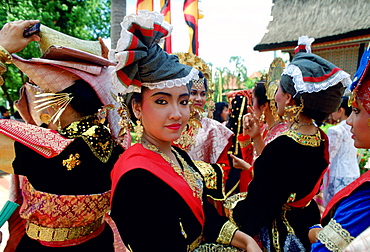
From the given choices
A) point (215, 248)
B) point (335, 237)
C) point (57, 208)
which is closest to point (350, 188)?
point (335, 237)

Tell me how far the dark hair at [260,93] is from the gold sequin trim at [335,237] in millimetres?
2056

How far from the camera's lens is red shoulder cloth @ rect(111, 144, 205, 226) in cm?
137

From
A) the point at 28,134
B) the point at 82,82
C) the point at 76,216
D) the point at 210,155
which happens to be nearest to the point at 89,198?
the point at 76,216

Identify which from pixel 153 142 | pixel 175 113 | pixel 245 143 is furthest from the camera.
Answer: pixel 245 143

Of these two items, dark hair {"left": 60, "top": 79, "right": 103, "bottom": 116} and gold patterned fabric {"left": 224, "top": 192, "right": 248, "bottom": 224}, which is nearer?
dark hair {"left": 60, "top": 79, "right": 103, "bottom": 116}

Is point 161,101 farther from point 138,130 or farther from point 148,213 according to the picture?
point 148,213

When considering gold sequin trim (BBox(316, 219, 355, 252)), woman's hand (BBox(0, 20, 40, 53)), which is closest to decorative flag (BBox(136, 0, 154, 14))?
woman's hand (BBox(0, 20, 40, 53))

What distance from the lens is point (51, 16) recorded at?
33.9 feet

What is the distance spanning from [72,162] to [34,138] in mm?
264

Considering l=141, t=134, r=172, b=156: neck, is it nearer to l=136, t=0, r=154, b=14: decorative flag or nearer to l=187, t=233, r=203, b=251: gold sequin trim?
l=187, t=233, r=203, b=251: gold sequin trim

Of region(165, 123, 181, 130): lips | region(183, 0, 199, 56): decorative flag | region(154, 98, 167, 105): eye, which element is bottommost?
region(165, 123, 181, 130): lips

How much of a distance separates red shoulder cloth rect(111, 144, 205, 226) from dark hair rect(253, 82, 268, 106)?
82.1 inches

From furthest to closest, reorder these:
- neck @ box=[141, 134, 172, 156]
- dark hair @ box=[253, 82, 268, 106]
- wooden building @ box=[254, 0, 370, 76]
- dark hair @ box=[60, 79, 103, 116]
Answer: wooden building @ box=[254, 0, 370, 76], dark hair @ box=[253, 82, 268, 106], dark hair @ box=[60, 79, 103, 116], neck @ box=[141, 134, 172, 156]

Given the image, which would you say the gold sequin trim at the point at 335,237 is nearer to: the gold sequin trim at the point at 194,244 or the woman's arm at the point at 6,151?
the gold sequin trim at the point at 194,244
